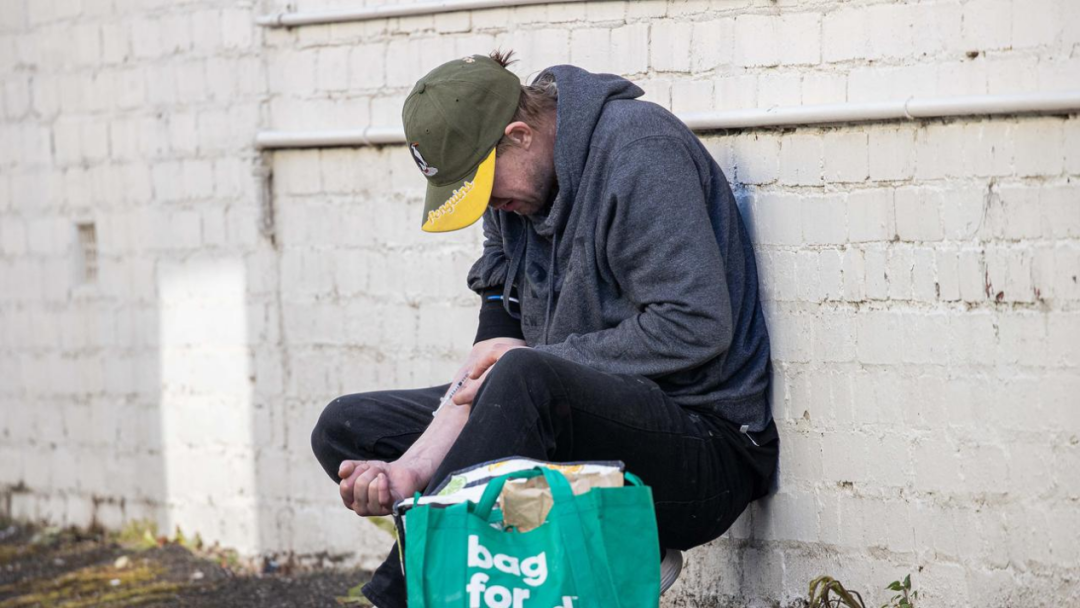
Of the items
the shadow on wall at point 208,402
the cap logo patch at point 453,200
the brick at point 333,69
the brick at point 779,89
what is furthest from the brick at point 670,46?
the shadow on wall at point 208,402

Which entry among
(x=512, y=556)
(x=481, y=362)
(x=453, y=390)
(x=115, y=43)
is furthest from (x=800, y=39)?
(x=115, y=43)

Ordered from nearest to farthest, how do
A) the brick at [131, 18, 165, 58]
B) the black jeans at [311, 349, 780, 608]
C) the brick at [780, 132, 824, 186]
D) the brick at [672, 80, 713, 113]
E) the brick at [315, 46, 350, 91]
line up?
the black jeans at [311, 349, 780, 608] < the brick at [780, 132, 824, 186] < the brick at [672, 80, 713, 113] < the brick at [315, 46, 350, 91] < the brick at [131, 18, 165, 58]

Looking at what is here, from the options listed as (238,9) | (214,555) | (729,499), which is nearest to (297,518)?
(214,555)

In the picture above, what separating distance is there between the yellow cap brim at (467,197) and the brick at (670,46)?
801mm

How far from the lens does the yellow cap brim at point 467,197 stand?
11.1 feet

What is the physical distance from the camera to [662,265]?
3213 mm

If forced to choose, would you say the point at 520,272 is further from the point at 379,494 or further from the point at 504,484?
the point at 504,484

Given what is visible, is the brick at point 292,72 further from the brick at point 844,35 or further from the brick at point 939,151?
the brick at point 939,151

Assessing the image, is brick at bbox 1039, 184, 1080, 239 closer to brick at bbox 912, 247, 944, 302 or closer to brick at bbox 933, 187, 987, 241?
brick at bbox 933, 187, 987, 241

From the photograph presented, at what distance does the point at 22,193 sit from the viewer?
5.99 meters

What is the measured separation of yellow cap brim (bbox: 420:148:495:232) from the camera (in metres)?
3.39

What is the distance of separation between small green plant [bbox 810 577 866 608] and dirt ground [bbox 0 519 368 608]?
161 centimetres

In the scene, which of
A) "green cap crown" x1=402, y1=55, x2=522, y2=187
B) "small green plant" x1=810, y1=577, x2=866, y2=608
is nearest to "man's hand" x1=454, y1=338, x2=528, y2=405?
"green cap crown" x1=402, y1=55, x2=522, y2=187

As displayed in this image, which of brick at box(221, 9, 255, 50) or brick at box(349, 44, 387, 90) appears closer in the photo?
brick at box(349, 44, 387, 90)
